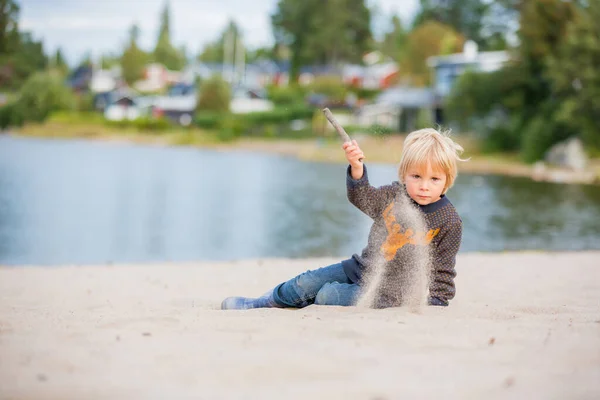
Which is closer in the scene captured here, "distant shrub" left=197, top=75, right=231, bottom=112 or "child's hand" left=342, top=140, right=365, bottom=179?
"child's hand" left=342, top=140, right=365, bottom=179

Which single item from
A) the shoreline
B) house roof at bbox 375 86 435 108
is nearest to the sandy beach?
the shoreline

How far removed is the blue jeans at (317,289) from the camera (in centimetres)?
535

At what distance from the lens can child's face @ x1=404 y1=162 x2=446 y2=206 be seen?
5090mm

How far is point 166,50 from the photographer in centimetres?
12744

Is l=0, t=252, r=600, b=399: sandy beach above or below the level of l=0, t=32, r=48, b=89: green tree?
below

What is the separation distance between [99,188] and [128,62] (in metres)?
77.5

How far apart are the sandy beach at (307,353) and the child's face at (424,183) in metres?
0.70

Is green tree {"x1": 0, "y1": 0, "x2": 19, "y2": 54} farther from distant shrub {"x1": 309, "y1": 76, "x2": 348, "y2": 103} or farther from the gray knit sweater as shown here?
the gray knit sweater

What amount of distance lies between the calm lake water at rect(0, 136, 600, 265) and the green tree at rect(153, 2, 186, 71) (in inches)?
3460


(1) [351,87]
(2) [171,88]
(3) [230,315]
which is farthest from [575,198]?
(2) [171,88]

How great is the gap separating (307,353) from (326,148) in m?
50.6

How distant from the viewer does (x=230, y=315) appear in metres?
4.93

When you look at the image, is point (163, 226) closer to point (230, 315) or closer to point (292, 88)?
point (230, 315)

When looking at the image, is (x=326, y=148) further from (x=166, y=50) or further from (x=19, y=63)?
(x=166, y=50)
